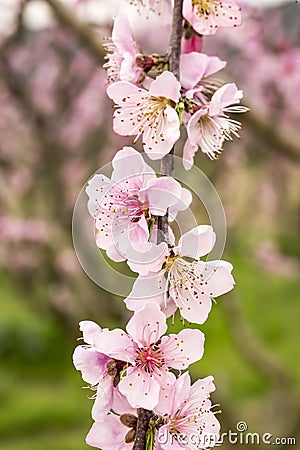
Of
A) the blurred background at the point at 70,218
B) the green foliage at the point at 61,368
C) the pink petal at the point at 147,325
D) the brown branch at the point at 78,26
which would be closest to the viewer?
the pink petal at the point at 147,325

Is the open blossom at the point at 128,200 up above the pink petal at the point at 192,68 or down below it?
below

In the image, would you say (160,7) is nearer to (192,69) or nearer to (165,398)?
(192,69)

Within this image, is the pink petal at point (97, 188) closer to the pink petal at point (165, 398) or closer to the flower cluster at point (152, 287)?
the flower cluster at point (152, 287)

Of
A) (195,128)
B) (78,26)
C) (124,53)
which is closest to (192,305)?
(195,128)

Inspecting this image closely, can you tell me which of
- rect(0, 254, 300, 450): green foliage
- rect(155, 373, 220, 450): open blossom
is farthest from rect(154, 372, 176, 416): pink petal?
rect(0, 254, 300, 450): green foliage

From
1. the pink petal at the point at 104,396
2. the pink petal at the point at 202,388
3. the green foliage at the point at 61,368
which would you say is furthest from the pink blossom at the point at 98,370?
the green foliage at the point at 61,368

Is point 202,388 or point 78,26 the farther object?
point 78,26

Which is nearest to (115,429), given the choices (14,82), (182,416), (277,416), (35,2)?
(182,416)

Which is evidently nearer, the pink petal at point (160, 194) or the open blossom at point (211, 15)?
the pink petal at point (160, 194)
